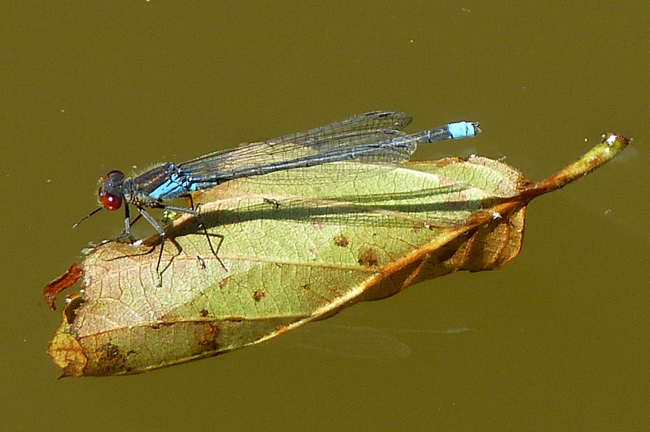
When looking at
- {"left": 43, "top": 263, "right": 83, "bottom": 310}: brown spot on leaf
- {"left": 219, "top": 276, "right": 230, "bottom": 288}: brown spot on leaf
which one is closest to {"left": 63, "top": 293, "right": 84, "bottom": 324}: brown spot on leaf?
{"left": 43, "top": 263, "right": 83, "bottom": 310}: brown spot on leaf

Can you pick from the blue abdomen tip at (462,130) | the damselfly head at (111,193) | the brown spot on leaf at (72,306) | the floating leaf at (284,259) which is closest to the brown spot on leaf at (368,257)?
the floating leaf at (284,259)

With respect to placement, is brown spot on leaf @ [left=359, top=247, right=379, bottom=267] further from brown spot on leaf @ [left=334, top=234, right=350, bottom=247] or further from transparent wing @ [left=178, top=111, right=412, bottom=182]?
transparent wing @ [left=178, top=111, right=412, bottom=182]

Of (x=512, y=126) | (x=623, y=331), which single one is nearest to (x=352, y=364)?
(x=623, y=331)

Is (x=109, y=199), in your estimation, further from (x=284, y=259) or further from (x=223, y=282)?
(x=284, y=259)

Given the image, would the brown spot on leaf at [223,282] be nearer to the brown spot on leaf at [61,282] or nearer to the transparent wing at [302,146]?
the brown spot on leaf at [61,282]

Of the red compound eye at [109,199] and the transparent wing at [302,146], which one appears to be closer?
the red compound eye at [109,199]
